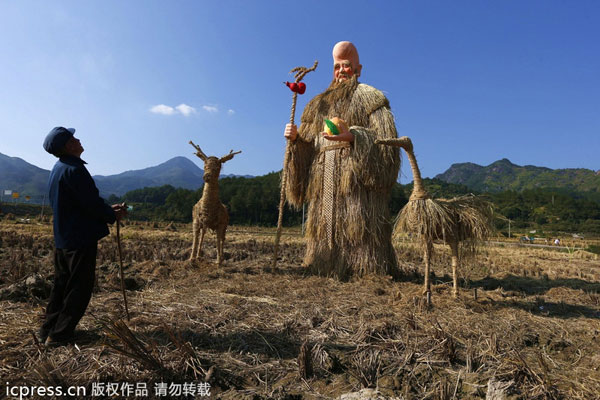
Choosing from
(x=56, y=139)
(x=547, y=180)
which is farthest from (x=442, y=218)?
(x=547, y=180)

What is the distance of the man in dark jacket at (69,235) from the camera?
2.78 m

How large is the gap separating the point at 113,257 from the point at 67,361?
5.38 m

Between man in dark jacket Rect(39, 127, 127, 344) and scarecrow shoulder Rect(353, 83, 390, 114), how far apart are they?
4.98m

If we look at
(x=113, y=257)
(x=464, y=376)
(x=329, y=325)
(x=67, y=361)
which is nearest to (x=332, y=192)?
(x=329, y=325)

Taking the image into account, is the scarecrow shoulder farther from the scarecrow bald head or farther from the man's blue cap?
the man's blue cap

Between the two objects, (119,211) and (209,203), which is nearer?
(119,211)

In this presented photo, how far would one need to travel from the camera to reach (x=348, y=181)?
5941 millimetres

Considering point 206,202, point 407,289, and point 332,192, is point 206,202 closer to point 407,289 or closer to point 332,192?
point 332,192

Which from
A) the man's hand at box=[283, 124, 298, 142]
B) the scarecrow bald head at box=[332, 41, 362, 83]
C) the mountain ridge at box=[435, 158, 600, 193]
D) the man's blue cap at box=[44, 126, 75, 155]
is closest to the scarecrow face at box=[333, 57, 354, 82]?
the scarecrow bald head at box=[332, 41, 362, 83]

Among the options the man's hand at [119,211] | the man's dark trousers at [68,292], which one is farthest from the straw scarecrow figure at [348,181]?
the man's dark trousers at [68,292]

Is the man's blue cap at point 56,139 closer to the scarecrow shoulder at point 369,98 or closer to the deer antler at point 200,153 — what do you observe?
the deer antler at point 200,153

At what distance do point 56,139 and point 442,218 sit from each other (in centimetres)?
434

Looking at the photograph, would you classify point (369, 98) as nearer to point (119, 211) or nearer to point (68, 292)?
point (119, 211)

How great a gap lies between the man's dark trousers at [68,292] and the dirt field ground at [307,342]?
169mm
